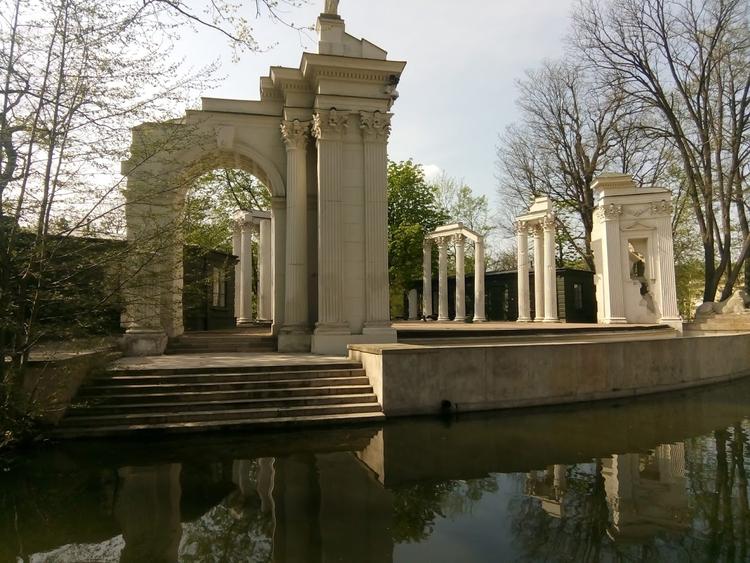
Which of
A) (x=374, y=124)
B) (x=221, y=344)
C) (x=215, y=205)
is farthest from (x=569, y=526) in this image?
(x=374, y=124)

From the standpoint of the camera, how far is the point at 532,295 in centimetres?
3269

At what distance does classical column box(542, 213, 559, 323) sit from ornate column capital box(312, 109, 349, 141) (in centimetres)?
1514

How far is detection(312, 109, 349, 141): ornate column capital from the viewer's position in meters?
13.1

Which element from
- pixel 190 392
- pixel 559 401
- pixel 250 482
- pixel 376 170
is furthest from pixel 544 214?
pixel 250 482

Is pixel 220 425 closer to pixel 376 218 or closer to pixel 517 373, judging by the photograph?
pixel 517 373

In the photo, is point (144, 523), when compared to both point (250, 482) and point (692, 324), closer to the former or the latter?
point (250, 482)

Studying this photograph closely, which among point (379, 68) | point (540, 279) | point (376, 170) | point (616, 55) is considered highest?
point (616, 55)

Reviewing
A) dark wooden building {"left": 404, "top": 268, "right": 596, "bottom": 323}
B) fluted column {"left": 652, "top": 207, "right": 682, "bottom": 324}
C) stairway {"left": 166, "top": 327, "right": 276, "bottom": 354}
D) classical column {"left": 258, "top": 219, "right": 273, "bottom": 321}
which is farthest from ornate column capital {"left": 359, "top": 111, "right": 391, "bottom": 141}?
dark wooden building {"left": 404, "top": 268, "right": 596, "bottom": 323}

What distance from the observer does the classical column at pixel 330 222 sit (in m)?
12.8

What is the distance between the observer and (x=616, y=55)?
76.6ft

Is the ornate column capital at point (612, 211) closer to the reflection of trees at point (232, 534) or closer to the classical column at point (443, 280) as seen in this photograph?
the classical column at point (443, 280)

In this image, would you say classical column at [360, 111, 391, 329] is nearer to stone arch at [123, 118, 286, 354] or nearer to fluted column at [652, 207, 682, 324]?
stone arch at [123, 118, 286, 354]

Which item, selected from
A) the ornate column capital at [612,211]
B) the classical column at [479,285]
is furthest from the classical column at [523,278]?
the ornate column capital at [612,211]

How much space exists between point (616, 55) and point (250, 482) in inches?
1037
